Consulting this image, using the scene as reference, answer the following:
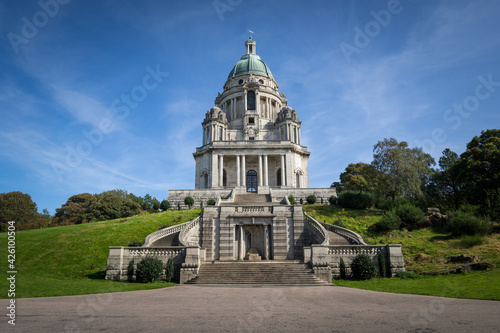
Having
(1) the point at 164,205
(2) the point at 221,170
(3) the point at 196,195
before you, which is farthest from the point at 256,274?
(2) the point at 221,170

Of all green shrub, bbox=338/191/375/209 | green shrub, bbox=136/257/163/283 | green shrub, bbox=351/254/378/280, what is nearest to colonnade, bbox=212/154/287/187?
green shrub, bbox=338/191/375/209

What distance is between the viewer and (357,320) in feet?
29.5

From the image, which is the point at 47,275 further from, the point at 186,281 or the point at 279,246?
the point at 279,246

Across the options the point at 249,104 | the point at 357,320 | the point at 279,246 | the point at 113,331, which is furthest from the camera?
the point at 249,104

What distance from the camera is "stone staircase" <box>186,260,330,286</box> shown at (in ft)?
68.0

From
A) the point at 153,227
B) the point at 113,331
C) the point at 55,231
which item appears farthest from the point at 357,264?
the point at 55,231

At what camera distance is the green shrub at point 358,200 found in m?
39.8

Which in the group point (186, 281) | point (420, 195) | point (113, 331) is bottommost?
point (186, 281)

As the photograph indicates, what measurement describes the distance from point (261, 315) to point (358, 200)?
32888mm

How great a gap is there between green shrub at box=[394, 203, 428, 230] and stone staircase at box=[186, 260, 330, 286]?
14842 millimetres

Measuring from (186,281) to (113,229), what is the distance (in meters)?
13.9

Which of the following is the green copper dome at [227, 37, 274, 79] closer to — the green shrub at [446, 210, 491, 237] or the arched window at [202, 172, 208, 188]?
the arched window at [202, 172, 208, 188]

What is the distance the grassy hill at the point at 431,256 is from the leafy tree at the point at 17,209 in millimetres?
47206

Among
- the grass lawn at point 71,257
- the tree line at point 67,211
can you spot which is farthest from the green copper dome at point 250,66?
the grass lawn at point 71,257
